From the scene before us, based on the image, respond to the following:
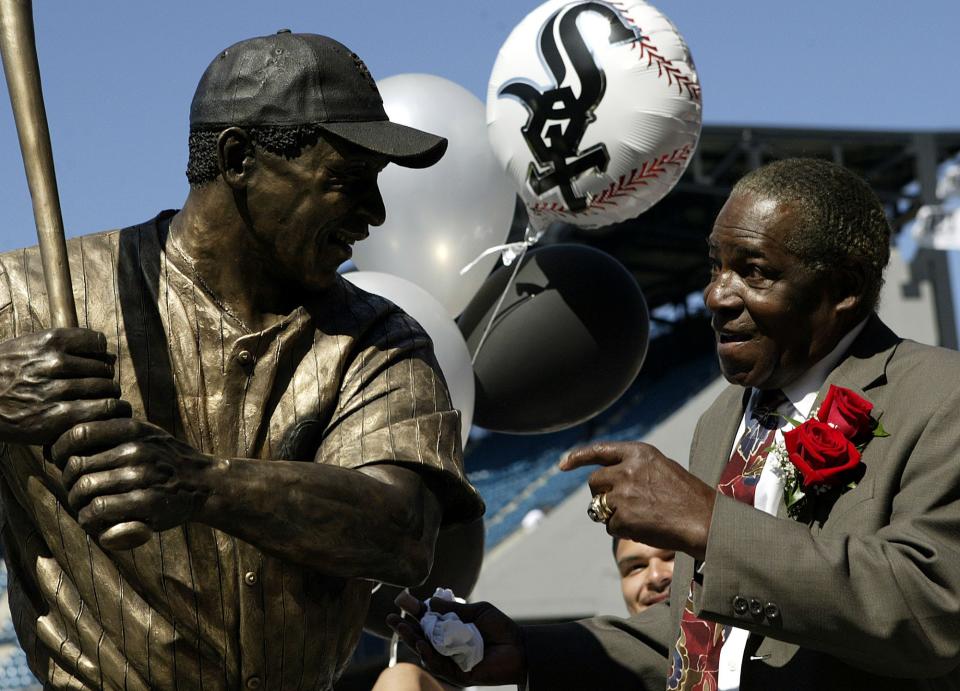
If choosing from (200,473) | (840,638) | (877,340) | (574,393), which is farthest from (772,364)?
(574,393)

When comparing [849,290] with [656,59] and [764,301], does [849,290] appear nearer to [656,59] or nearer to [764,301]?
[764,301]

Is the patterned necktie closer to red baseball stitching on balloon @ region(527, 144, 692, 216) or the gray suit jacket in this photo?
the gray suit jacket

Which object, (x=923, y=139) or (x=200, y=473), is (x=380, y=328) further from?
(x=923, y=139)

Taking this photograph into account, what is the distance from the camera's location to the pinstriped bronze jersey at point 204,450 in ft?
7.00

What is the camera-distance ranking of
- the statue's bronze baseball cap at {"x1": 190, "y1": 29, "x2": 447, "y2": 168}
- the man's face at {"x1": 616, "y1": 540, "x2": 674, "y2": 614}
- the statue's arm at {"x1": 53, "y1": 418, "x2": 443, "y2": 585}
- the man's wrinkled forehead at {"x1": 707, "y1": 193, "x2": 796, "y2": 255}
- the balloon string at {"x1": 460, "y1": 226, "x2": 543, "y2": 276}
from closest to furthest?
1. the statue's arm at {"x1": 53, "y1": 418, "x2": 443, "y2": 585}
2. the statue's bronze baseball cap at {"x1": 190, "y1": 29, "x2": 447, "y2": 168}
3. the man's wrinkled forehead at {"x1": 707, "y1": 193, "x2": 796, "y2": 255}
4. the man's face at {"x1": 616, "y1": 540, "x2": 674, "y2": 614}
5. the balloon string at {"x1": 460, "y1": 226, "x2": 543, "y2": 276}

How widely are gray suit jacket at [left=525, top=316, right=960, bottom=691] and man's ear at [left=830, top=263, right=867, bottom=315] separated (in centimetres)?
8

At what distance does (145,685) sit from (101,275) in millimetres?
623

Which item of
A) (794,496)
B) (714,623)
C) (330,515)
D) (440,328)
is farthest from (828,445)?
(440,328)

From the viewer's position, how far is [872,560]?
2.31 metres

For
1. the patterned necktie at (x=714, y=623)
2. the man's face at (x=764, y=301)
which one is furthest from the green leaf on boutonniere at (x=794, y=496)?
the man's face at (x=764, y=301)

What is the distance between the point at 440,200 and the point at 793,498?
2559 millimetres

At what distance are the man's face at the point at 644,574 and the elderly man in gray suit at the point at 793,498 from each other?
155 cm

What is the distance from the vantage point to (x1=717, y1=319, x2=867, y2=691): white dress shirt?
2652 mm

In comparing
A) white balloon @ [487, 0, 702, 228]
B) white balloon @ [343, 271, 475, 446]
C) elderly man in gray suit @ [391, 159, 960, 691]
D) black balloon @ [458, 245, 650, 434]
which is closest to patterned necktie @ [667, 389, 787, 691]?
elderly man in gray suit @ [391, 159, 960, 691]
